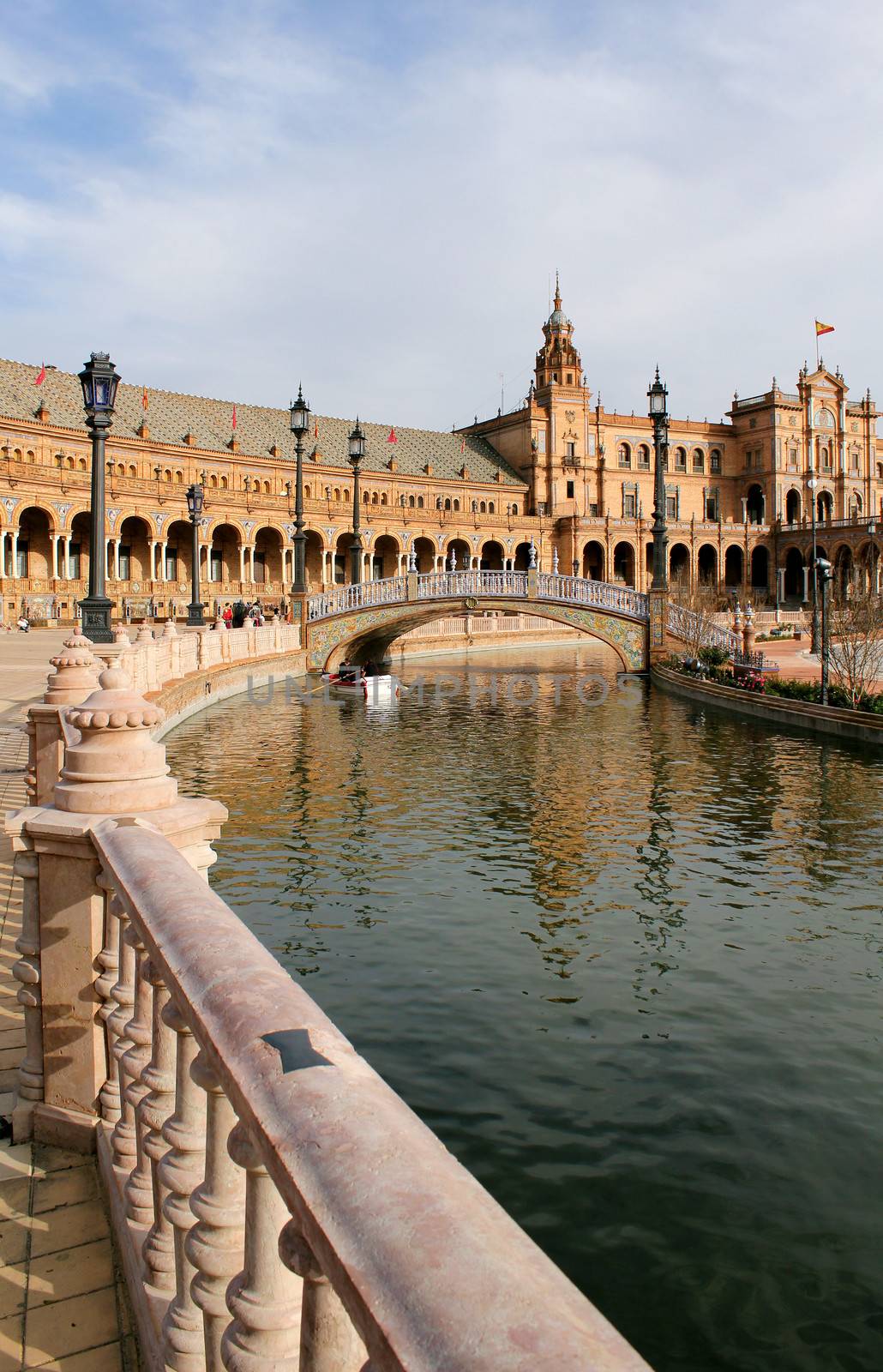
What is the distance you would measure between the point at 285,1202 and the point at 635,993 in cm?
740

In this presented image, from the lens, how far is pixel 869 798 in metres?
15.6

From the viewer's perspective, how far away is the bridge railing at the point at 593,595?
37.2 meters

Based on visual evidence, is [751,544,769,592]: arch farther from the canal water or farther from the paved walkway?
the paved walkway

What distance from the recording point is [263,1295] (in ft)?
6.40

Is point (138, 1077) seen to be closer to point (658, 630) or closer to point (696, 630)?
point (696, 630)

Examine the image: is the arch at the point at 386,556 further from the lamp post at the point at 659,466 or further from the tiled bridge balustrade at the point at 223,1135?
the tiled bridge balustrade at the point at 223,1135

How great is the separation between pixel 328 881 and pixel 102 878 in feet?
26.6

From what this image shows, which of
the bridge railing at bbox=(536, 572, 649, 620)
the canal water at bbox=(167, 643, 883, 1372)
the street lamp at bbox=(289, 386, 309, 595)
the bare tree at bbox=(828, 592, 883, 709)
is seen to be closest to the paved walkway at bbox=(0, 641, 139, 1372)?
the canal water at bbox=(167, 643, 883, 1372)

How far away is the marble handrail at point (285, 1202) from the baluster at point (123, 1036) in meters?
0.04

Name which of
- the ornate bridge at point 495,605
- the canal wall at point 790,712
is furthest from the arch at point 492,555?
the canal wall at point 790,712

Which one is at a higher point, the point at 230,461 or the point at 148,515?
the point at 230,461

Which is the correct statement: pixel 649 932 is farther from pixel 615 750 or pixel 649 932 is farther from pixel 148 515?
pixel 148 515

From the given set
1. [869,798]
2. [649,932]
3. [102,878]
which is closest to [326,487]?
[869,798]

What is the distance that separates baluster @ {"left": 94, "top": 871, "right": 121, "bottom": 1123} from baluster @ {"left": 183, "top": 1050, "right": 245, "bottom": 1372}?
1.53 metres
